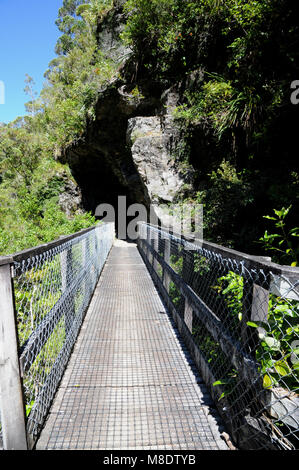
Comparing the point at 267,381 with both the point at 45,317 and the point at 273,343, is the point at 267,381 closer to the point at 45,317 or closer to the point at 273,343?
the point at 273,343

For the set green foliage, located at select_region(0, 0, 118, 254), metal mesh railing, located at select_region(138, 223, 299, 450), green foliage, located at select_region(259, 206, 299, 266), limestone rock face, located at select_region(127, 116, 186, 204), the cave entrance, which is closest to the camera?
metal mesh railing, located at select_region(138, 223, 299, 450)

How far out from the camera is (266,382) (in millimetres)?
1396

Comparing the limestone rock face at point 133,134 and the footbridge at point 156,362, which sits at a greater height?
the limestone rock face at point 133,134

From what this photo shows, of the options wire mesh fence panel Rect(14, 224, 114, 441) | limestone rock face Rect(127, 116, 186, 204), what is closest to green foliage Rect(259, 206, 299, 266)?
Answer: wire mesh fence panel Rect(14, 224, 114, 441)

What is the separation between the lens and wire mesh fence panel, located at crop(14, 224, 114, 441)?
1.72 meters

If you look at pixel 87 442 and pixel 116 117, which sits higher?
pixel 116 117

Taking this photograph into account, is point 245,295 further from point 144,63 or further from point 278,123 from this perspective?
point 144,63

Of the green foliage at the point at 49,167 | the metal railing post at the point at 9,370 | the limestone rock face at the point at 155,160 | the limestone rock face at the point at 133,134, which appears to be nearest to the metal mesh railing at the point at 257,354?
the metal railing post at the point at 9,370

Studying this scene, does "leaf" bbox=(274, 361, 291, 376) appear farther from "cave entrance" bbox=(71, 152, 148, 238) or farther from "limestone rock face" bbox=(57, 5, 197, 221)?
"cave entrance" bbox=(71, 152, 148, 238)

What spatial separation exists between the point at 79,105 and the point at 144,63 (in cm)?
613

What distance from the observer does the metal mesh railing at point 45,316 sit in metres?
1.71

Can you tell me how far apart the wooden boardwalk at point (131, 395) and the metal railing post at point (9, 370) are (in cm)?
39

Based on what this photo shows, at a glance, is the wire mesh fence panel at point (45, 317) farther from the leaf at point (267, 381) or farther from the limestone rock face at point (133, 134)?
the limestone rock face at point (133, 134)
